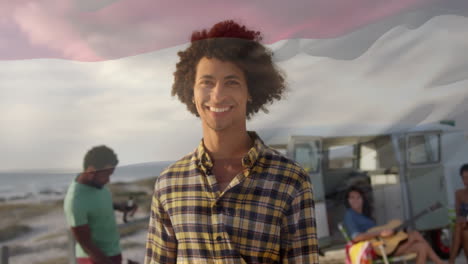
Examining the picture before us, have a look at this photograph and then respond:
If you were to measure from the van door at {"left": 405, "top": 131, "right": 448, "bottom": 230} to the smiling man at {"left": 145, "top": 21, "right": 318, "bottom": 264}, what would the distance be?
514 millimetres

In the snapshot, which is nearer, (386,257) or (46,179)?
(46,179)

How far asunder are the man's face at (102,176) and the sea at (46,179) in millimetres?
11

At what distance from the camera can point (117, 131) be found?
3.30ft

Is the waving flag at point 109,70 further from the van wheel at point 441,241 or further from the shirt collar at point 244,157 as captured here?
the van wheel at point 441,241

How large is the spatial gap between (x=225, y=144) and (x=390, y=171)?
0.57 metres

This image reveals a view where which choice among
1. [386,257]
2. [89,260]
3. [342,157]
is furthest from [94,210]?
[386,257]

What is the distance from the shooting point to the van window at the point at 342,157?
47.3 inches

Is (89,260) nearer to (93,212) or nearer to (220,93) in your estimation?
(93,212)

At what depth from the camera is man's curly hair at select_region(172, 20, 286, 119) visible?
0.89 meters

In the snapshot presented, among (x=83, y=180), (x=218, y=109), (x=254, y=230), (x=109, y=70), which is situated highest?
(x=109, y=70)

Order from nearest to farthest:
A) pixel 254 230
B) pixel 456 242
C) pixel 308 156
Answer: pixel 254 230 → pixel 308 156 → pixel 456 242

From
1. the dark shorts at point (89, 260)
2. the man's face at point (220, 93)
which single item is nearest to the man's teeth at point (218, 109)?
the man's face at point (220, 93)

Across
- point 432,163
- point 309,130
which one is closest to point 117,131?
point 309,130

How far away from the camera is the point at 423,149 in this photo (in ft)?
4.09
